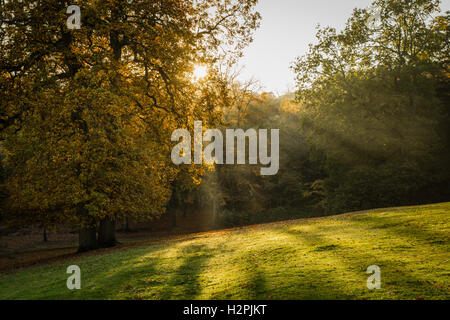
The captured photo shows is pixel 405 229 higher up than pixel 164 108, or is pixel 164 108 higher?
pixel 164 108

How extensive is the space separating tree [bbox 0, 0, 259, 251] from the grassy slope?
3646 mm

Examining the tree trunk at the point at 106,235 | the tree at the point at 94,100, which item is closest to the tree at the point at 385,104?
the tree at the point at 94,100

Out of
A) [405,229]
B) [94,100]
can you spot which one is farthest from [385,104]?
[94,100]

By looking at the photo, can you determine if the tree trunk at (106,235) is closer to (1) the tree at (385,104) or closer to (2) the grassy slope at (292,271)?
(2) the grassy slope at (292,271)

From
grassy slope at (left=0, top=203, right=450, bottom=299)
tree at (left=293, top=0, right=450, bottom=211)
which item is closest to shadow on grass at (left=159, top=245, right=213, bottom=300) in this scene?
grassy slope at (left=0, top=203, right=450, bottom=299)

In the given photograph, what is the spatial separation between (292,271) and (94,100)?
9.64 metres

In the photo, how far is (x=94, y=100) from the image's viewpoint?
39.8 feet

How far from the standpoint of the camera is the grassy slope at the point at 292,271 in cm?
582

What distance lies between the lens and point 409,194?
26.9 metres

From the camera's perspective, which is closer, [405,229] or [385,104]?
[405,229]

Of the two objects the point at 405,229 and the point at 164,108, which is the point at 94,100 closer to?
the point at 164,108

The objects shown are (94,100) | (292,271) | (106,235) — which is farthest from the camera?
(106,235)
